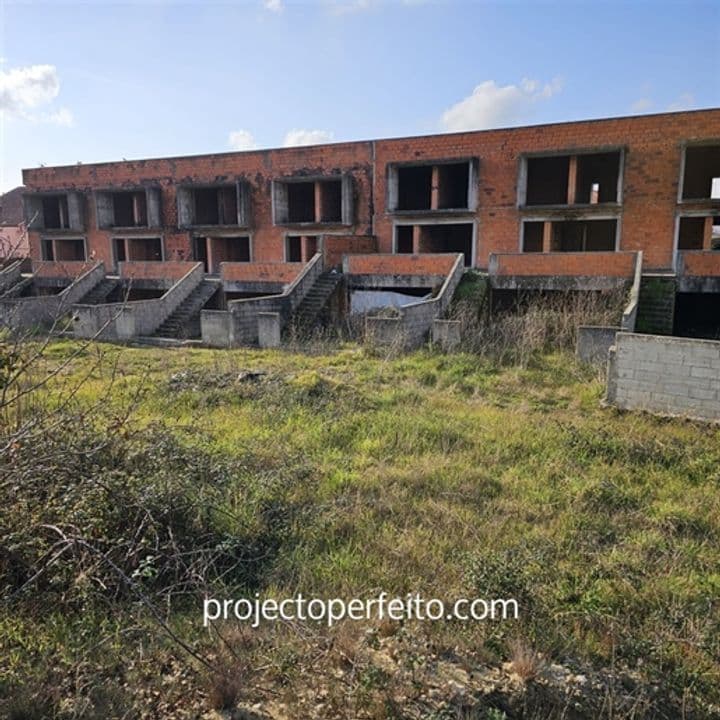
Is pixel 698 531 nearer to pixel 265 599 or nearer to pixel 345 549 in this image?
pixel 345 549

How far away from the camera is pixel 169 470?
4789 millimetres

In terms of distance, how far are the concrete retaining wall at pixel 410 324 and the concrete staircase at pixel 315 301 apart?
2.60 m

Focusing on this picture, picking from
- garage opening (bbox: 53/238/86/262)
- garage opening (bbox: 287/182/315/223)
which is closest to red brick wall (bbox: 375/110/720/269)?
garage opening (bbox: 287/182/315/223)

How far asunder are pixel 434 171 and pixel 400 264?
16.5ft

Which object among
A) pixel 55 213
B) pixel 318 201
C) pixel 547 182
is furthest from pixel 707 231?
pixel 55 213

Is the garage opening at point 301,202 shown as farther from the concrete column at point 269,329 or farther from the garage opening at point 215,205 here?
the concrete column at point 269,329

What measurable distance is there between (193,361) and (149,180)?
14570 millimetres

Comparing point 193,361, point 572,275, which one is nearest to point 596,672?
point 193,361

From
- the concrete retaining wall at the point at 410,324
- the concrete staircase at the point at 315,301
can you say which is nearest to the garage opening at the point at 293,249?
the concrete staircase at the point at 315,301

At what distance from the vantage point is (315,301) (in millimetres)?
15523

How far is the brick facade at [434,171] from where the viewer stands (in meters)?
15.8

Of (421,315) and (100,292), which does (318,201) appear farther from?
(421,315)

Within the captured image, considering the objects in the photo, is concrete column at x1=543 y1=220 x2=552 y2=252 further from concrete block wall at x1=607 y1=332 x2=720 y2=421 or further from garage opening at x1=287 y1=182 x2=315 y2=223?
concrete block wall at x1=607 y1=332 x2=720 y2=421

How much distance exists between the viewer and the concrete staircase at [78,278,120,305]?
64.3 feet
